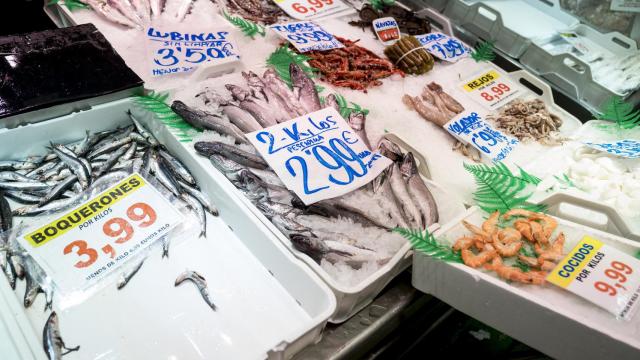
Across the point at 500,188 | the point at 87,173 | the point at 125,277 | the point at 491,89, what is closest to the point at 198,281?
the point at 125,277

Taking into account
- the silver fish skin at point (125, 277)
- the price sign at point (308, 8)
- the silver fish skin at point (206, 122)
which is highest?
the price sign at point (308, 8)

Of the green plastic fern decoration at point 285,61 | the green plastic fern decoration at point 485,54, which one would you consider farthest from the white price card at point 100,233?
the green plastic fern decoration at point 485,54

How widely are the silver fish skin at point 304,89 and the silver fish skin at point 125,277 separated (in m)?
1.18

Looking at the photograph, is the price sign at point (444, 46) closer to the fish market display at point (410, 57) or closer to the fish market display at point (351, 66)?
the fish market display at point (410, 57)

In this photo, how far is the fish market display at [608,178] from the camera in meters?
2.11

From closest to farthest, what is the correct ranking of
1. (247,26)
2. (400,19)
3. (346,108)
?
(346,108), (247,26), (400,19)

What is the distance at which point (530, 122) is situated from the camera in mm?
2779

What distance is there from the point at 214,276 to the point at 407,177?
40.1 inches

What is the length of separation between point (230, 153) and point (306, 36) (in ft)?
4.52

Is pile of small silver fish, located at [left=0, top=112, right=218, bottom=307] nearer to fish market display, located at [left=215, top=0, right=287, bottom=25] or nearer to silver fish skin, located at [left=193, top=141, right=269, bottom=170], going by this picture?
silver fish skin, located at [left=193, top=141, right=269, bottom=170]

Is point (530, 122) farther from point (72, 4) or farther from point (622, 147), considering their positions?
point (72, 4)

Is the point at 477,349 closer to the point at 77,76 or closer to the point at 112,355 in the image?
the point at 112,355

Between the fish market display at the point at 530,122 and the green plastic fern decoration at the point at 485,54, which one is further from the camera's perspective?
the green plastic fern decoration at the point at 485,54

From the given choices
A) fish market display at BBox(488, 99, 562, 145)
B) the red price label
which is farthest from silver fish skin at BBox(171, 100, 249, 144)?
fish market display at BBox(488, 99, 562, 145)
